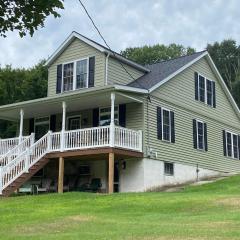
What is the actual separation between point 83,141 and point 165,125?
14.9 feet

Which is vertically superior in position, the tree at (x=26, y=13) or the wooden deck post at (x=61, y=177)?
the tree at (x=26, y=13)

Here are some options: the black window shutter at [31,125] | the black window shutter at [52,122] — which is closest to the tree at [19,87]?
the black window shutter at [31,125]

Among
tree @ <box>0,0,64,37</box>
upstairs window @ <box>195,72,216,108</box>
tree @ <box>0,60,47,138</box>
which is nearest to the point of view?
tree @ <box>0,0,64,37</box>

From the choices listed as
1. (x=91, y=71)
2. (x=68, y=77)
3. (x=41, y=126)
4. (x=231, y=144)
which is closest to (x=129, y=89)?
(x=91, y=71)

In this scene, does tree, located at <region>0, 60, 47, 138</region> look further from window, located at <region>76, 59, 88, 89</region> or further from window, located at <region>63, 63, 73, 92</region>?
window, located at <region>76, 59, 88, 89</region>

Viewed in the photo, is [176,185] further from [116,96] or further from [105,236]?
[105,236]

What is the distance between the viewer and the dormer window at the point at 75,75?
2664 cm

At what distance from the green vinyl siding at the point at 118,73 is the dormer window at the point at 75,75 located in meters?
0.91

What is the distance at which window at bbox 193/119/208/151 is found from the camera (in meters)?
28.4

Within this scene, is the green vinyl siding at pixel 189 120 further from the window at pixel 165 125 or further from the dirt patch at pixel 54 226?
the dirt patch at pixel 54 226

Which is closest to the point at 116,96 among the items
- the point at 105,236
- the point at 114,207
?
the point at 114,207

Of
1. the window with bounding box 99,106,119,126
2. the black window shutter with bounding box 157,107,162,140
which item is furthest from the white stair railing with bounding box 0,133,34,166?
the black window shutter with bounding box 157,107,162,140

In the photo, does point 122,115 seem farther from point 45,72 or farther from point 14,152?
point 45,72

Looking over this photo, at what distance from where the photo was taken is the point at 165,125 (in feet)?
85.3
